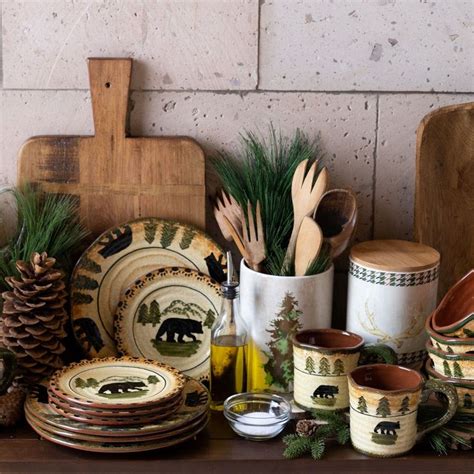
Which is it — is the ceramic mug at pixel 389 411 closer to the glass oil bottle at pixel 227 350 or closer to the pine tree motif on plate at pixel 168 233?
the glass oil bottle at pixel 227 350

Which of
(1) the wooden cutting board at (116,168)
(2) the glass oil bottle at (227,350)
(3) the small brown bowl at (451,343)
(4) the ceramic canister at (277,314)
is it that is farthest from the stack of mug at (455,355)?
(1) the wooden cutting board at (116,168)

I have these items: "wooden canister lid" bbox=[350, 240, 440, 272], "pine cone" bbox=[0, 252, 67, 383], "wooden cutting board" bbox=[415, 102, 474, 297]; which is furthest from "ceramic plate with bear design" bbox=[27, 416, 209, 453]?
"wooden cutting board" bbox=[415, 102, 474, 297]

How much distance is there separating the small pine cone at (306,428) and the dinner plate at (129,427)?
5.1 inches

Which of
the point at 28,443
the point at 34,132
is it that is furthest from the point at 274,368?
the point at 34,132

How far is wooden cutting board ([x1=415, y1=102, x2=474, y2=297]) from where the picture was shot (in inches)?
50.9

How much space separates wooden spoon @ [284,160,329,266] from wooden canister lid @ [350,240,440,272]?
0.09m

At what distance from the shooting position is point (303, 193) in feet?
4.04

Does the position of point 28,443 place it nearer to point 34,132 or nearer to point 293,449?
point 293,449

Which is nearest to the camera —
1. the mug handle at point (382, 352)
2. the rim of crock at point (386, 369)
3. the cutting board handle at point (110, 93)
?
the rim of crock at point (386, 369)

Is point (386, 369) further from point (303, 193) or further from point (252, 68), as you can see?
point (252, 68)

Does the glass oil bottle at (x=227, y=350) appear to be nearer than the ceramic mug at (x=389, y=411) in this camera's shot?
No

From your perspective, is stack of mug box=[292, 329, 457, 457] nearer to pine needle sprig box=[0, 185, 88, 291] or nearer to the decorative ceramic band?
the decorative ceramic band

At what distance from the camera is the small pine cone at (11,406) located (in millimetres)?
1135

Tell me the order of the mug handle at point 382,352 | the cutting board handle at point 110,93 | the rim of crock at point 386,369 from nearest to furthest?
1. the rim of crock at point 386,369
2. the mug handle at point 382,352
3. the cutting board handle at point 110,93
